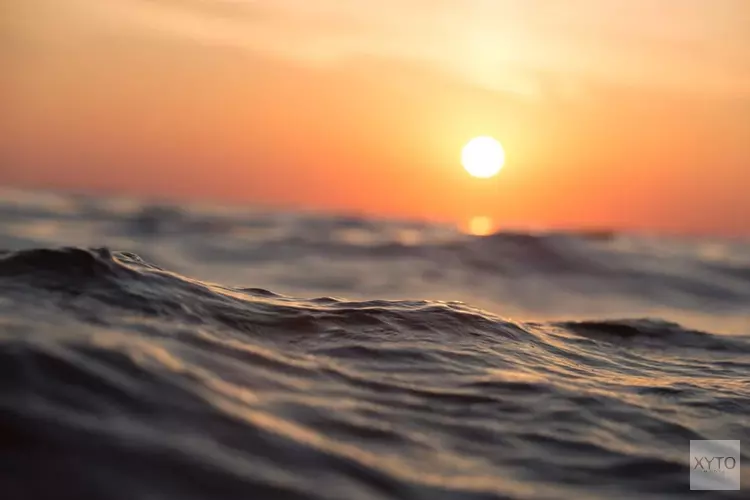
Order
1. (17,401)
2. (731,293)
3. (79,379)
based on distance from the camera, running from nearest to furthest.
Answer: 1. (17,401)
2. (79,379)
3. (731,293)

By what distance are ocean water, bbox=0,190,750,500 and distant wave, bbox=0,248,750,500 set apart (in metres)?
0.01

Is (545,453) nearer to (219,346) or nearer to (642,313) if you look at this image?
(219,346)

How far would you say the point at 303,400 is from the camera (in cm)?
358

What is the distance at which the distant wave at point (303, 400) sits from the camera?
2.77m

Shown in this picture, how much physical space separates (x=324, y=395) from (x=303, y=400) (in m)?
0.17

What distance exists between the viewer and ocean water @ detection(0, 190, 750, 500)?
2777 millimetres

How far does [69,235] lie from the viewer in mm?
17453

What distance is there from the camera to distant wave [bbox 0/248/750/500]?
2.77 m

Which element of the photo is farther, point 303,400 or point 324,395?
point 324,395

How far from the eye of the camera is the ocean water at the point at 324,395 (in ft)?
9.11

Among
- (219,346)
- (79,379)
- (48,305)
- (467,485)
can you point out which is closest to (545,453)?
(467,485)

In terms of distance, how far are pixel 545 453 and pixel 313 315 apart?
7.73 ft

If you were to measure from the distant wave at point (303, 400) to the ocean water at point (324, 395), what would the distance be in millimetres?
13

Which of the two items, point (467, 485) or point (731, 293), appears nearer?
point (467, 485)
